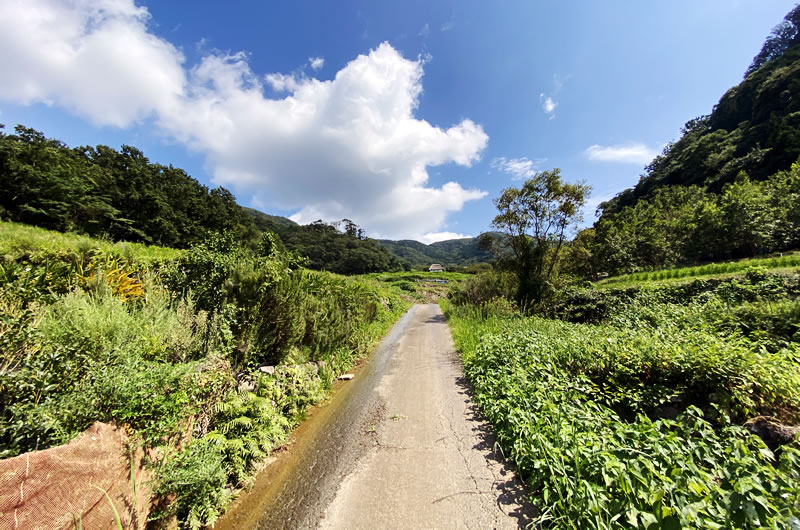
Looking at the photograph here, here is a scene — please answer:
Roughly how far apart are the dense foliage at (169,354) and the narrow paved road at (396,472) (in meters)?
0.63

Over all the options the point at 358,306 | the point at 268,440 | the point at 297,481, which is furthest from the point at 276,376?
the point at 358,306

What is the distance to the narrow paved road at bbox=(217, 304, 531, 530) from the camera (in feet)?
9.15

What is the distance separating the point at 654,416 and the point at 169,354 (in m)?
7.02

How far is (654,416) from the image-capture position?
13.2 feet

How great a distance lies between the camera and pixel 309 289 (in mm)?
7660

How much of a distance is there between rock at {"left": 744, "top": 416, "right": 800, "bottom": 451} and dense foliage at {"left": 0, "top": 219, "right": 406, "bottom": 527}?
19.3ft

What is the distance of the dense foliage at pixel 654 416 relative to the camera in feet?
6.49

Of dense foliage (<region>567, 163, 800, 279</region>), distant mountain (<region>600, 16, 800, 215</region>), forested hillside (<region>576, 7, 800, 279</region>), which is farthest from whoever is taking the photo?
distant mountain (<region>600, 16, 800, 215</region>)

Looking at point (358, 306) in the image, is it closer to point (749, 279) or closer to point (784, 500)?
point (784, 500)

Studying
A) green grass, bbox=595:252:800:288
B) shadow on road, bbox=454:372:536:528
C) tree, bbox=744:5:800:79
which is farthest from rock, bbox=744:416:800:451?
tree, bbox=744:5:800:79

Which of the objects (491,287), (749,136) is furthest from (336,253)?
(749,136)

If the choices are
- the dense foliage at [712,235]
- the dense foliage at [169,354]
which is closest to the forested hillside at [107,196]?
the dense foliage at [169,354]

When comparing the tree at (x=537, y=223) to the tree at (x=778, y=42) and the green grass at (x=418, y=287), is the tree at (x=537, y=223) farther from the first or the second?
the tree at (x=778, y=42)

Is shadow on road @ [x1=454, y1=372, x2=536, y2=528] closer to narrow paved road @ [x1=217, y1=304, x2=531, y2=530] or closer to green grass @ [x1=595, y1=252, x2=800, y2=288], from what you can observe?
narrow paved road @ [x1=217, y1=304, x2=531, y2=530]
